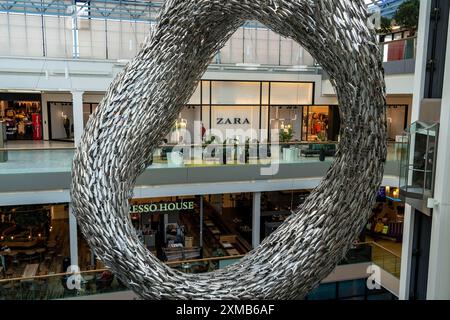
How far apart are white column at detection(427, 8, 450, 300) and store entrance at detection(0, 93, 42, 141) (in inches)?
649

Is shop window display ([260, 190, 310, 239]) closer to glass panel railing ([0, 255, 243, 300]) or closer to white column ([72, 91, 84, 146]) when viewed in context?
glass panel railing ([0, 255, 243, 300])

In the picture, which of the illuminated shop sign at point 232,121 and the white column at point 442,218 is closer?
the white column at point 442,218

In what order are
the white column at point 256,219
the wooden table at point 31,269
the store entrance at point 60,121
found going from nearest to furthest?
the wooden table at point 31,269, the white column at point 256,219, the store entrance at point 60,121

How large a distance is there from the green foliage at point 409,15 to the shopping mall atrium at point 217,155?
4 cm

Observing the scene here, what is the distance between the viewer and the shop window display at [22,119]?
18.6m

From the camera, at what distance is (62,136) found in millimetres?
19438

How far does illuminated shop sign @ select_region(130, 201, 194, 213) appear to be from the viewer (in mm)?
11906

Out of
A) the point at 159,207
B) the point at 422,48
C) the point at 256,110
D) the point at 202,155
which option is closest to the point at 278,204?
the point at 202,155

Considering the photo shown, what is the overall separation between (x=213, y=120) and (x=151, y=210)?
7275 mm

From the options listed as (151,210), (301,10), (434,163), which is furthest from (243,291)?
(151,210)

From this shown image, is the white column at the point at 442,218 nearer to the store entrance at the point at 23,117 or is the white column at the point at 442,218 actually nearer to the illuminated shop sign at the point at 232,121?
the illuminated shop sign at the point at 232,121

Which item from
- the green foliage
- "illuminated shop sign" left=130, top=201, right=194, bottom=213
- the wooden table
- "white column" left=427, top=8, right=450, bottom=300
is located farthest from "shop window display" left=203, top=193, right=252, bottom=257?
the green foliage

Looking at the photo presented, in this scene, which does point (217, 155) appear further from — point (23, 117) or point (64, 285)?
point (23, 117)

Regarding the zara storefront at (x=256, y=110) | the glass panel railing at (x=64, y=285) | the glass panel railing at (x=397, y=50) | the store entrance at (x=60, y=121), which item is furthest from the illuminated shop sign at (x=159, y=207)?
the store entrance at (x=60, y=121)
